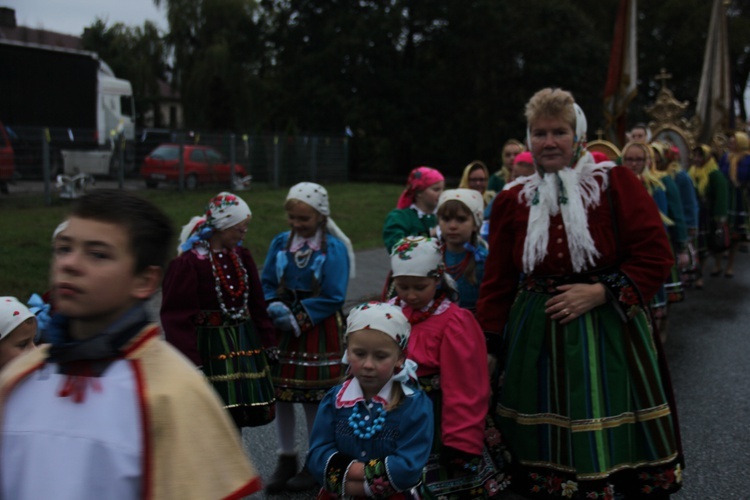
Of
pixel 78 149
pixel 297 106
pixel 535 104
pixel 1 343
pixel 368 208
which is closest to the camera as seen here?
pixel 1 343

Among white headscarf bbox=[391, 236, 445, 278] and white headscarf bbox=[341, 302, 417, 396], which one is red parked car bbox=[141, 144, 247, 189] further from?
white headscarf bbox=[341, 302, 417, 396]

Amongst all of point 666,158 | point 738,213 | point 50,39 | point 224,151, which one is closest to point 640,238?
point 666,158

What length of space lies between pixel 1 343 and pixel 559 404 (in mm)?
2289

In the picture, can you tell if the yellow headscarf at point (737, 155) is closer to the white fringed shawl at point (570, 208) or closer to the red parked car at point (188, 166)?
the white fringed shawl at point (570, 208)

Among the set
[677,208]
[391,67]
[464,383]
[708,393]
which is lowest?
[708,393]

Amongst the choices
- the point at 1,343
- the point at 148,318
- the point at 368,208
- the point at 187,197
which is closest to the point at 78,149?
the point at 187,197

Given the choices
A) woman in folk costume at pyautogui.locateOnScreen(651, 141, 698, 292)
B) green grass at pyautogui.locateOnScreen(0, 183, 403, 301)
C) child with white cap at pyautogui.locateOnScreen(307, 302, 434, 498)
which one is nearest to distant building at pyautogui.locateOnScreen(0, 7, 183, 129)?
green grass at pyautogui.locateOnScreen(0, 183, 403, 301)

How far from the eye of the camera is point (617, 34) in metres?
12.0

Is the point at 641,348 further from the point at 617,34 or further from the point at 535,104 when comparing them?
the point at 617,34

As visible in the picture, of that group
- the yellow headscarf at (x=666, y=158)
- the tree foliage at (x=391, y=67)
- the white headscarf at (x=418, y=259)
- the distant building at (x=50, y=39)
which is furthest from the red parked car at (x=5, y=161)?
the tree foliage at (x=391, y=67)

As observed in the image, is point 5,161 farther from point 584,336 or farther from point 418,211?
point 584,336

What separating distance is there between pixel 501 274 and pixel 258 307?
1371mm

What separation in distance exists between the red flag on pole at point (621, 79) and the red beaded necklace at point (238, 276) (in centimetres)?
859

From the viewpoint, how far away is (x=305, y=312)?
4.57 meters
